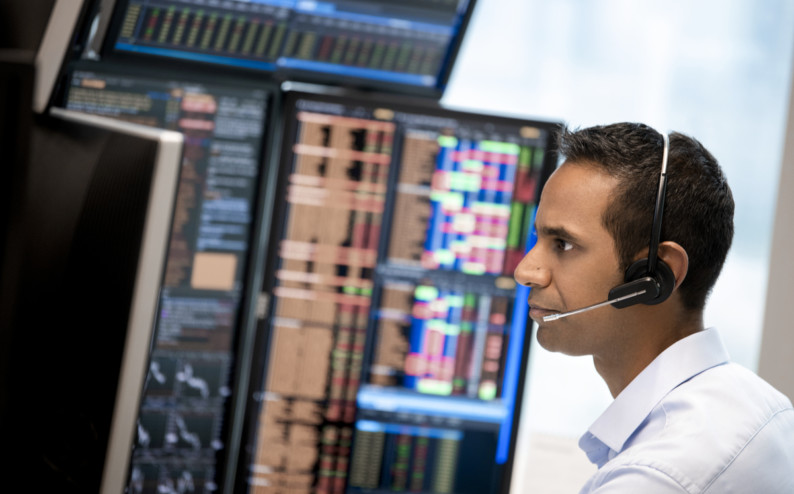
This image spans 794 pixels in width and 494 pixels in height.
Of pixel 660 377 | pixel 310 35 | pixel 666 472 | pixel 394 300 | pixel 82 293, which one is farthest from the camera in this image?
pixel 394 300

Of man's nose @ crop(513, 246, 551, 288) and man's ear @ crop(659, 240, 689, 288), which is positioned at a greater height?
man's ear @ crop(659, 240, 689, 288)

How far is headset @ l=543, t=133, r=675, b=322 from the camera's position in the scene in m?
1.14

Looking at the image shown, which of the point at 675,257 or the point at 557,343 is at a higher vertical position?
the point at 675,257

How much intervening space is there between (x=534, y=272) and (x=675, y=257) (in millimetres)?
198

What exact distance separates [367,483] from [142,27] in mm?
1209

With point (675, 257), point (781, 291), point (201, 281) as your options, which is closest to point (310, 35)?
point (201, 281)

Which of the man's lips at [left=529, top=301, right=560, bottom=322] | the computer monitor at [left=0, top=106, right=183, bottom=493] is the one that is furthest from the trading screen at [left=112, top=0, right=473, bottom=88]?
the man's lips at [left=529, top=301, right=560, bottom=322]

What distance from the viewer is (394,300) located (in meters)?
2.13

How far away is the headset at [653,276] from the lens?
3.75 ft

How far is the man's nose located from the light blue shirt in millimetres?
193

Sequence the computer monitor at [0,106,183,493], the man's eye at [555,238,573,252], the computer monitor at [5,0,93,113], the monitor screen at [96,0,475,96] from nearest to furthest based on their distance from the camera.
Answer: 1. the computer monitor at [0,106,183,493]
2. the man's eye at [555,238,573,252]
3. the computer monitor at [5,0,93,113]
4. the monitor screen at [96,0,475,96]

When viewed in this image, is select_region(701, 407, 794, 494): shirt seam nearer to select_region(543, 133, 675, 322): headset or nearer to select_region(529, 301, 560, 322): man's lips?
select_region(543, 133, 675, 322): headset

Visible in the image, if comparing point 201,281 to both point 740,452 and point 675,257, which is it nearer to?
point 675,257

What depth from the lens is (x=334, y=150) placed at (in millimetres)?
2094
